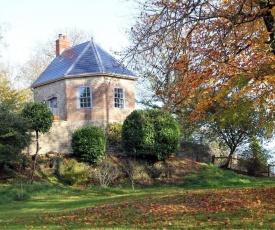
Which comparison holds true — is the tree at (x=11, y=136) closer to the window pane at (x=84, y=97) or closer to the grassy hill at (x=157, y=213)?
the grassy hill at (x=157, y=213)

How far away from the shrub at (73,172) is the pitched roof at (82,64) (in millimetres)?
6971

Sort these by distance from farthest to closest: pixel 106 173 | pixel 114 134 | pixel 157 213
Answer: pixel 114 134
pixel 106 173
pixel 157 213

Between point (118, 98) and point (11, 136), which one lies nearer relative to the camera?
point (11, 136)

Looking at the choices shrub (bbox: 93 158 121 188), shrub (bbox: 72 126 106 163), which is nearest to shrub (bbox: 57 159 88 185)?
shrub (bbox: 93 158 121 188)

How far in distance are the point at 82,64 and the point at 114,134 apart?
5.19m

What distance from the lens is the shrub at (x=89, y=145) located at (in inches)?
832

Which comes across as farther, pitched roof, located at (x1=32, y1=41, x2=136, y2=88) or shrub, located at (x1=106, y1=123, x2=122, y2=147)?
pitched roof, located at (x1=32, y1=41, x2=136, y2=88)

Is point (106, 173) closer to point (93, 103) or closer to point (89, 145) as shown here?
point (89, 145)

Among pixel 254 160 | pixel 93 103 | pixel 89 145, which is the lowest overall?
pixel 254 160

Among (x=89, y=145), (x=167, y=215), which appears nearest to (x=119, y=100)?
(x=89, y=145)

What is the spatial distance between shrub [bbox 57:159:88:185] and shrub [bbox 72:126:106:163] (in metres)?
0.93

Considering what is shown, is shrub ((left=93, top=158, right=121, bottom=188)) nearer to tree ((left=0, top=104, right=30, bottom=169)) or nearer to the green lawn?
tree ((left=0, top=104, right=30, bottom=169))

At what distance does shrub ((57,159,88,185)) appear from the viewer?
1947 cm

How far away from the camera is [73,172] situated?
19438mm
